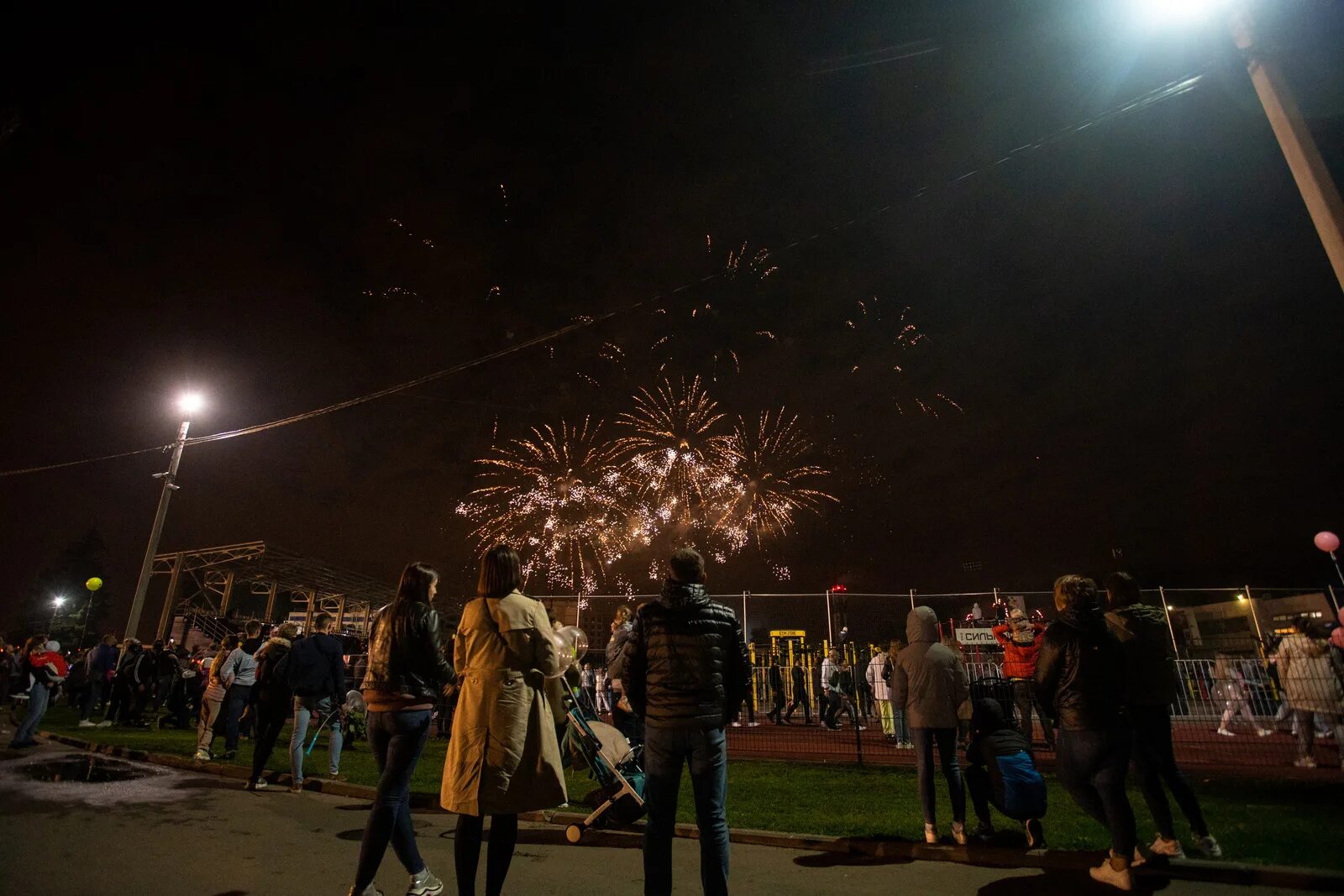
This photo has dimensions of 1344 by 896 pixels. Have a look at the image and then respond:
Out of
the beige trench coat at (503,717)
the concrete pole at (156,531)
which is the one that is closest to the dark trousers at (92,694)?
the concrete pole at (156,531)

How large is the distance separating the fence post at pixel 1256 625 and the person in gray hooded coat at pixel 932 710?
11.4 meters

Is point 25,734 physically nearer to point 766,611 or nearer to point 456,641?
point 456,641

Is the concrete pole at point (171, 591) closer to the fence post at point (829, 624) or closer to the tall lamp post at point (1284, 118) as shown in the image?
the fence post at point (829, 624)

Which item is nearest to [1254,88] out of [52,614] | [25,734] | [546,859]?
[546,859]

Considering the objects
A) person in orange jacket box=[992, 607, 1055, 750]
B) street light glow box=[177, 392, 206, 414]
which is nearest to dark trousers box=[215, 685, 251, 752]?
street light glow box=[177, 392, 206, 414]

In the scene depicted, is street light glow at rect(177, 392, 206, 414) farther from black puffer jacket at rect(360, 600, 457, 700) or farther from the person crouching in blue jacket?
the person crouching in blue jacket

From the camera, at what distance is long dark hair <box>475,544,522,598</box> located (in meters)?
3.89

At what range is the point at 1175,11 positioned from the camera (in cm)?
577

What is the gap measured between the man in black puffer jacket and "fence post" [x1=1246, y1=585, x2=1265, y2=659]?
561 inches

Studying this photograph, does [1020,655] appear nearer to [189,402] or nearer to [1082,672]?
[1082,672]

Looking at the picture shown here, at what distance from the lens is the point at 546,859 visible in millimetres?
5027

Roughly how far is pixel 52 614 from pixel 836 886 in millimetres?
85796

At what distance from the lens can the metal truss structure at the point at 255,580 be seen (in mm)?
23625

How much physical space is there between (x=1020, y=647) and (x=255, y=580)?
1113 inches
